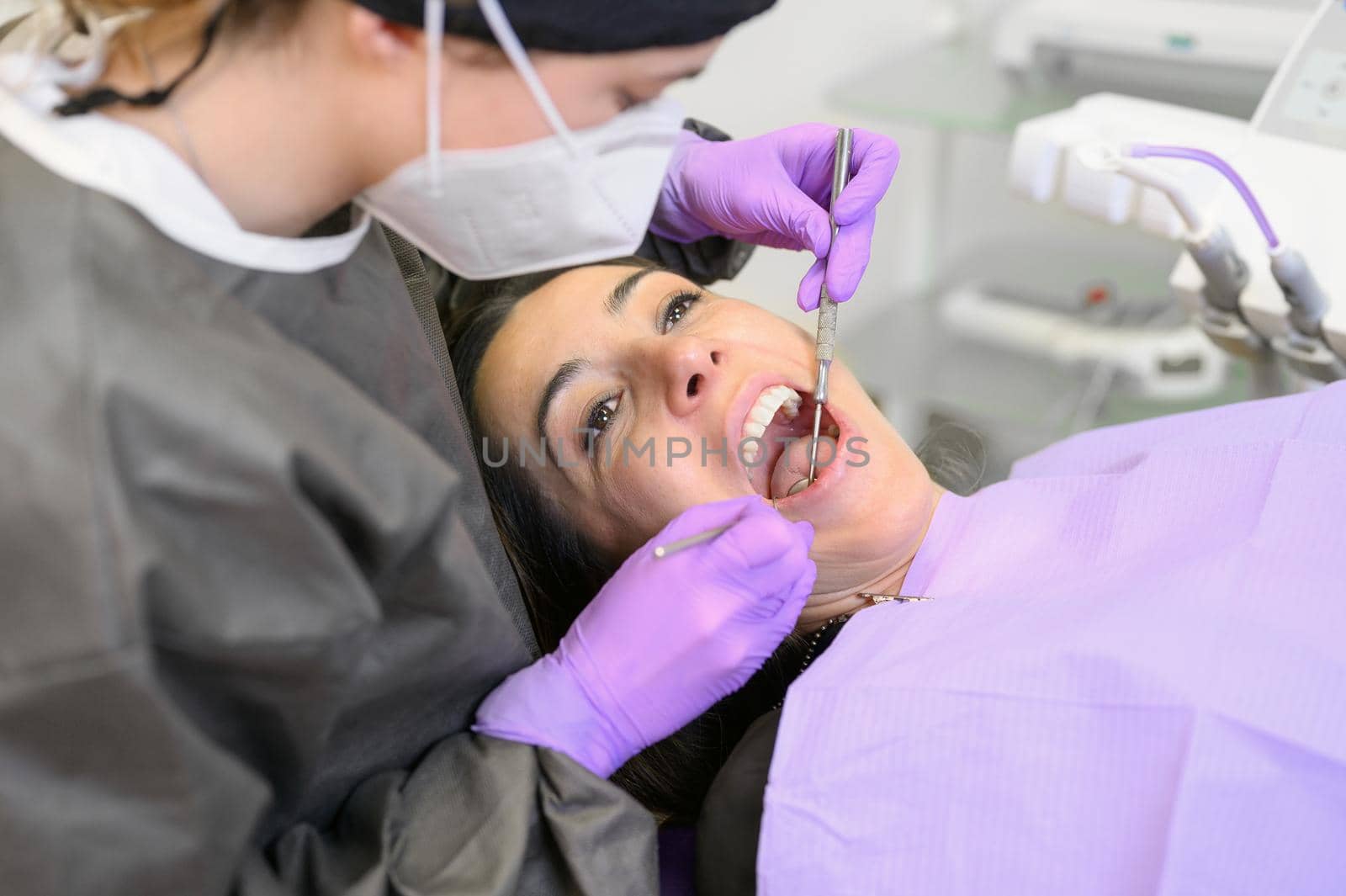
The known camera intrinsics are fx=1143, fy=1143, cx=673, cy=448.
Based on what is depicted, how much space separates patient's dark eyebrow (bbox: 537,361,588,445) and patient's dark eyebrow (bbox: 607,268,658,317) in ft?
0.23

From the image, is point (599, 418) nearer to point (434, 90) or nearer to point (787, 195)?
point (787, 195)

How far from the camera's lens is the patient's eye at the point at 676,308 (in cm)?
125

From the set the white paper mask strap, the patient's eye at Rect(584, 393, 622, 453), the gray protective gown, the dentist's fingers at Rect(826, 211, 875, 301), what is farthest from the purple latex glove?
A: the gray protective gown

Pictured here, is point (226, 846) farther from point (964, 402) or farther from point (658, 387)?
point (964, 402)

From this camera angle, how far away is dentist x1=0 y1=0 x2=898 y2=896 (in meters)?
0.68

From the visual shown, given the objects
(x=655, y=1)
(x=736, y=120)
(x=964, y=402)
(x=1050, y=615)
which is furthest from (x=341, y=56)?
(x=964, y=402)

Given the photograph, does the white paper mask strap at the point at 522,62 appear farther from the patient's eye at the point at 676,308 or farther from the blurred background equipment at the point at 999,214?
the blurred background equipment at the point at 999,214

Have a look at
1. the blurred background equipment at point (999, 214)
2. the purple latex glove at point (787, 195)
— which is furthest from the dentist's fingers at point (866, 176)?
the blurred background equipment at point (999, 214)

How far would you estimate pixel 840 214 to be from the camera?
1225mm

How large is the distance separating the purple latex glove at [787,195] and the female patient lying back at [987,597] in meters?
0.11

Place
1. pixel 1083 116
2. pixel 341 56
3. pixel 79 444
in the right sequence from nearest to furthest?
pixel 79 444 → pixel 341 56 → pixel 1083 116

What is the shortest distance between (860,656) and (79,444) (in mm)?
654

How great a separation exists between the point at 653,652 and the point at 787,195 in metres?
0.58

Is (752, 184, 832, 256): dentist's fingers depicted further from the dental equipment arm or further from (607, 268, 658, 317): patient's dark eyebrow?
the dental equipment arm
